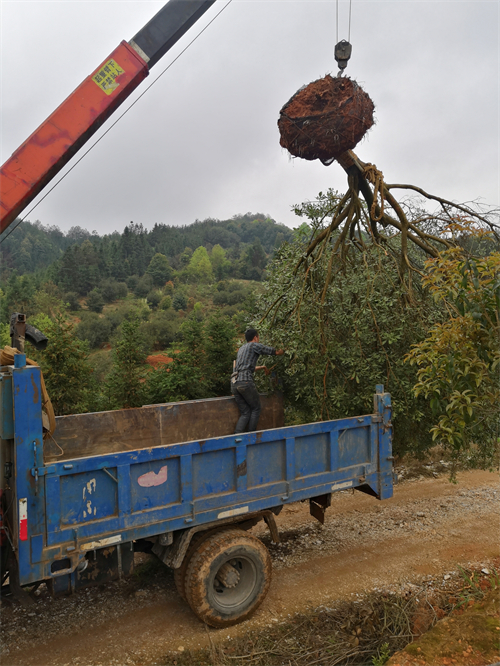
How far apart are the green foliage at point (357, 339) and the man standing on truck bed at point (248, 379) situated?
1.38 feet

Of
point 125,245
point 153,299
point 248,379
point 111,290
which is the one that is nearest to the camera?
point 248,379

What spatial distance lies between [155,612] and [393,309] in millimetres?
4558

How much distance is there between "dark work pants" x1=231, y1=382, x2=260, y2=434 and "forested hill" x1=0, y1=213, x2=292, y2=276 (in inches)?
877

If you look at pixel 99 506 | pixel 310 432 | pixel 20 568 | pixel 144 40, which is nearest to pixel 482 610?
pixel 310 432

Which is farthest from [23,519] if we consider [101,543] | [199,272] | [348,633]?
[199,272]

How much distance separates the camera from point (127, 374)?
9.71m

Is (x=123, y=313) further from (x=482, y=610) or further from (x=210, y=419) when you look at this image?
(x=482, y=610)

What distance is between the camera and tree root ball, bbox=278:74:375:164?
5.12 metres

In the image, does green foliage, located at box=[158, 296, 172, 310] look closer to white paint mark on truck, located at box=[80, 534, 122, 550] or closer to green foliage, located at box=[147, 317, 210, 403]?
green foliage, located at box=[147, 317, 210, 403]

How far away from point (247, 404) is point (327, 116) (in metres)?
3.97

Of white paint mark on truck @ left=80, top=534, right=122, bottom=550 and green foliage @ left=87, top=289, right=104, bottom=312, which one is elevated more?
green foliage @ left=87, top=289, right=104, bottom=312

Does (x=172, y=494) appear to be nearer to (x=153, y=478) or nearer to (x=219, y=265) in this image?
(x=153, y=478)

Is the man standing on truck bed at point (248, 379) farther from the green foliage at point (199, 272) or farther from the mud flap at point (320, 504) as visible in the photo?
the green foliage at point (199, 272)

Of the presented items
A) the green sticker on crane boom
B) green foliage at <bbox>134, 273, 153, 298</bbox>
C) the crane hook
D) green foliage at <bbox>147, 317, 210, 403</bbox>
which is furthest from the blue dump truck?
green foliage at <bbox>134, 273, 153, 298</bbox>
